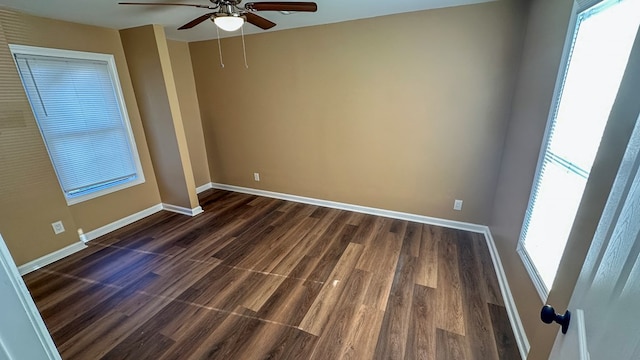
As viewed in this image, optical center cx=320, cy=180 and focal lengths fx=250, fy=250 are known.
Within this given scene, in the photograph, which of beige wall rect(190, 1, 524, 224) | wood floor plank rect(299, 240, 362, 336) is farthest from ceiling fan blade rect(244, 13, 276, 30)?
wood floor plank rect(299, 240, 362, 336)

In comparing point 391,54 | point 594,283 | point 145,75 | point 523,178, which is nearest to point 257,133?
point 145,75

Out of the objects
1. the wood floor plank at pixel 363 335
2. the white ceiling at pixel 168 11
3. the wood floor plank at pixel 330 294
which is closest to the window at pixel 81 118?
the white ceiling at pixel 168 11

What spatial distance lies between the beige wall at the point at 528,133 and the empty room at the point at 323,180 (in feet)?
0.07

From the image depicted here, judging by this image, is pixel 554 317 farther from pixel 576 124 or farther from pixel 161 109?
pixel 161 109

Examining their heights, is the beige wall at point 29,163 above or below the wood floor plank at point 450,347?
above

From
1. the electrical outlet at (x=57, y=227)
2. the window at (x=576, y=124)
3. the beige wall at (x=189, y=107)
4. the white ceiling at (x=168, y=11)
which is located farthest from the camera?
the beige wall at (x=189, y=107)

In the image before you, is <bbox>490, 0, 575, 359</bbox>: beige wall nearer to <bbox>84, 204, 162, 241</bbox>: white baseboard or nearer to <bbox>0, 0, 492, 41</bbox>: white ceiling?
<bbox>0, 0, 492, 41</bbox>: white ceiling

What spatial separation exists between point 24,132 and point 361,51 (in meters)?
3.41

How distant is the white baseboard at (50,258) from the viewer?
240 centimetres

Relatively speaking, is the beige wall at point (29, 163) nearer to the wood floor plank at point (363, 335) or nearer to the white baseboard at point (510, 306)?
the wood floor plank at point (363, 335)

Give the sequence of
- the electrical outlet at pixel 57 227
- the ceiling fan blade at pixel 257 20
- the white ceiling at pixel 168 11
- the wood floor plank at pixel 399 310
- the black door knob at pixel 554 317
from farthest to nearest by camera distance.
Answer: the electrical outlet at pixel 57 227 < the white ceiling at pixel 168 11 < the ceiling fan blade at pixel 257 20 < the wood floor plank at pixel 399 310 < the black door knob at pixel 554 317

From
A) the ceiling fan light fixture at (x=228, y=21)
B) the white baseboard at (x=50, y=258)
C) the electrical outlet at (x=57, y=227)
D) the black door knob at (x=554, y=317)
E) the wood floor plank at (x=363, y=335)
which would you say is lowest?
the wood floor plank at (x=363, y=335)

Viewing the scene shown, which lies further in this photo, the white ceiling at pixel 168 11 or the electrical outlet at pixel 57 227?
the electrical outlet at pixel 57 227

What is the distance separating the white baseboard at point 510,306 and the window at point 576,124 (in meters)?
0.37
